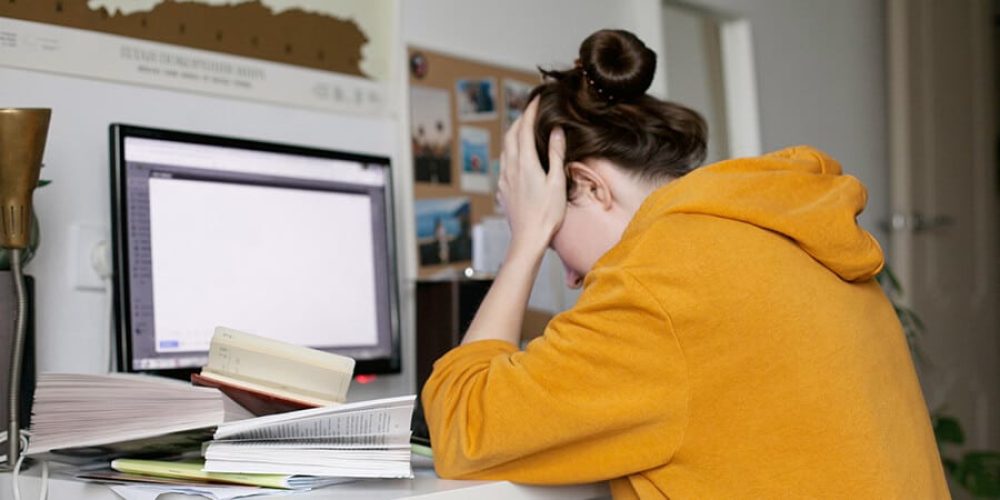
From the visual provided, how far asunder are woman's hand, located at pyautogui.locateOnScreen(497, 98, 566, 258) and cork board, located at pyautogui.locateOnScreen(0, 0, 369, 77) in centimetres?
47

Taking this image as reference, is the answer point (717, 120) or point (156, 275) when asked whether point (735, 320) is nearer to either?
point (156, 275)

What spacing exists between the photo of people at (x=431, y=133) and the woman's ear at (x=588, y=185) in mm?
584

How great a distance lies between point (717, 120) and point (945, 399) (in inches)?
50.3

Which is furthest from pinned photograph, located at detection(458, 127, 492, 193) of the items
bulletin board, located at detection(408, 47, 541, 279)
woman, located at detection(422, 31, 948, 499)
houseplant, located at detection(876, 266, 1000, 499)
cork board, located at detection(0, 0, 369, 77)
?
houseplant, located at detection(876, 266, 1000, 499)

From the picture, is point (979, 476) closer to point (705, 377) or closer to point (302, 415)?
point (705, 377)

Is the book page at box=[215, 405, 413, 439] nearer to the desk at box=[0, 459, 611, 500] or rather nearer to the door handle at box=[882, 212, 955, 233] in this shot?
the desk at box=[0, 459, 611, 500]

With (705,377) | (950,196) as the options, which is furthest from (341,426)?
(950,196)

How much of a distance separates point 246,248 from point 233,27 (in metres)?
0.36

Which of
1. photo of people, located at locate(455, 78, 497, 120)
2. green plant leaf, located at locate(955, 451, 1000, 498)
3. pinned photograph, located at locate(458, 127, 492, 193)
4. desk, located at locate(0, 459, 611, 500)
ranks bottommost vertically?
green plant leaf, located at locate(955, 451, 1000, 498)

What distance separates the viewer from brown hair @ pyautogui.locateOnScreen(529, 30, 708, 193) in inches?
54.2

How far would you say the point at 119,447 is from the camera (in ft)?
3.89

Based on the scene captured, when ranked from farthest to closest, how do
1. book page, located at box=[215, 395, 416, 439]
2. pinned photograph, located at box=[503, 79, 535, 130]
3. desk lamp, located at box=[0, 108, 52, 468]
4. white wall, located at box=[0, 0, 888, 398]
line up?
pinned photograph, located at box=[503, 79, 535, 130] < white wall, located at box=[0, 0, 888, 398] < desk lamp, located at box=[0, 108, 52, 468] < book page, located at box=[215, 395, 416, 439]

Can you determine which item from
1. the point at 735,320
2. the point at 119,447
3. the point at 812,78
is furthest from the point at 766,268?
the point at 812,78

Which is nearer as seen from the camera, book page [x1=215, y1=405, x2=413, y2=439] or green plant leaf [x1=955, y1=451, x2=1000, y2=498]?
book page [x1=215, y1=405, x2=413, y2=439]
